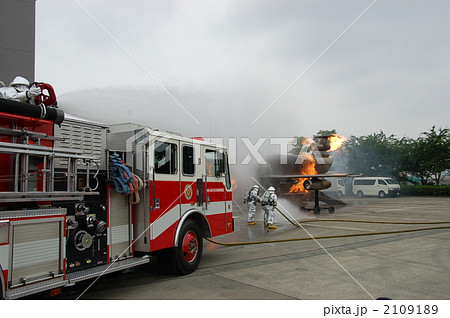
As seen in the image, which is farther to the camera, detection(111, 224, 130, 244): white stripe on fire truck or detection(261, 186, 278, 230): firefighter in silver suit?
detection(261, 186, 278, 230): firefighter in silver suit

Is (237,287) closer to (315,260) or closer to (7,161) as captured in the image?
(315,260)

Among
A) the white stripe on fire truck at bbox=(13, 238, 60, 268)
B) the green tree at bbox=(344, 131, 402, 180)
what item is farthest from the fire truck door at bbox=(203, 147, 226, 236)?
the green tree at bbox=(344, 131, 402, 180)

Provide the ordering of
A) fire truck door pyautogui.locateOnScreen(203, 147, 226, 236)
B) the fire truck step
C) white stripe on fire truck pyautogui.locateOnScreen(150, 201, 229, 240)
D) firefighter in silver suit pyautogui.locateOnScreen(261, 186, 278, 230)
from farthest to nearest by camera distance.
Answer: firefighter in silver suit pyautogui.locateOnScreen(261, 186, 278, 230) → fire truck door pyautogui.locateOnScreen(203, 147, 226, 236) → white stripe on fire truck pyautogui.locateOnScreen(150, 201, 229, 240) → the fire truck step

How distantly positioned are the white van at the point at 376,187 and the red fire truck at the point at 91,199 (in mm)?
33836

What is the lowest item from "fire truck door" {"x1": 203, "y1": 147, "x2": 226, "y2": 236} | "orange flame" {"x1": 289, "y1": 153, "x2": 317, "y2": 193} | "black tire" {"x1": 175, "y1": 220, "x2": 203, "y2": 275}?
"black tire" {"x1": 175, "y1": 220, "x2": 203, "y2": 275}

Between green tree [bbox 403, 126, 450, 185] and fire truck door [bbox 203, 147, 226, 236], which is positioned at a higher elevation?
green tree [bbox 403, 126, 450, 185]

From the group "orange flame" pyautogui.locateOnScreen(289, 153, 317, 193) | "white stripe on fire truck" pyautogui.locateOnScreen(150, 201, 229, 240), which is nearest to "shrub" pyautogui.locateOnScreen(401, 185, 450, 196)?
"orange flame" pyautogui.locateOnScreen(289, 153, 317, 193)

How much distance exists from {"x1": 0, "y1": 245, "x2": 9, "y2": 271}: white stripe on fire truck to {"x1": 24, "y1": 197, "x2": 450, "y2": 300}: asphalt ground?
1.09m

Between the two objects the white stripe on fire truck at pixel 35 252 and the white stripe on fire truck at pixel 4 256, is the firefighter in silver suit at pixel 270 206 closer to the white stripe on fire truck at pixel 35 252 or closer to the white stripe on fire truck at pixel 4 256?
the white stripe on fire truck at pixel 35 252

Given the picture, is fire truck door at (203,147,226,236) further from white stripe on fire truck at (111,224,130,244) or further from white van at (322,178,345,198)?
white van at (322,178,345,198)

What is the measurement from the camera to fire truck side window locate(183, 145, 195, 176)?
720 cm

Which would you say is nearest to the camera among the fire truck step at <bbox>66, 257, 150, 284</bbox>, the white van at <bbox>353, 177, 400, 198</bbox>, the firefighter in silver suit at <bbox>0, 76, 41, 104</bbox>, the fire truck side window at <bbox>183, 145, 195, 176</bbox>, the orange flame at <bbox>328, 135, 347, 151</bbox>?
the firefighter in silver suit at <bbox>0, 76, 41, 104</bbox>

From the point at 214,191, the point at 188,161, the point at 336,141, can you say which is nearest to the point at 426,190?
the point at 336,141

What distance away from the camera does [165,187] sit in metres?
6.53
